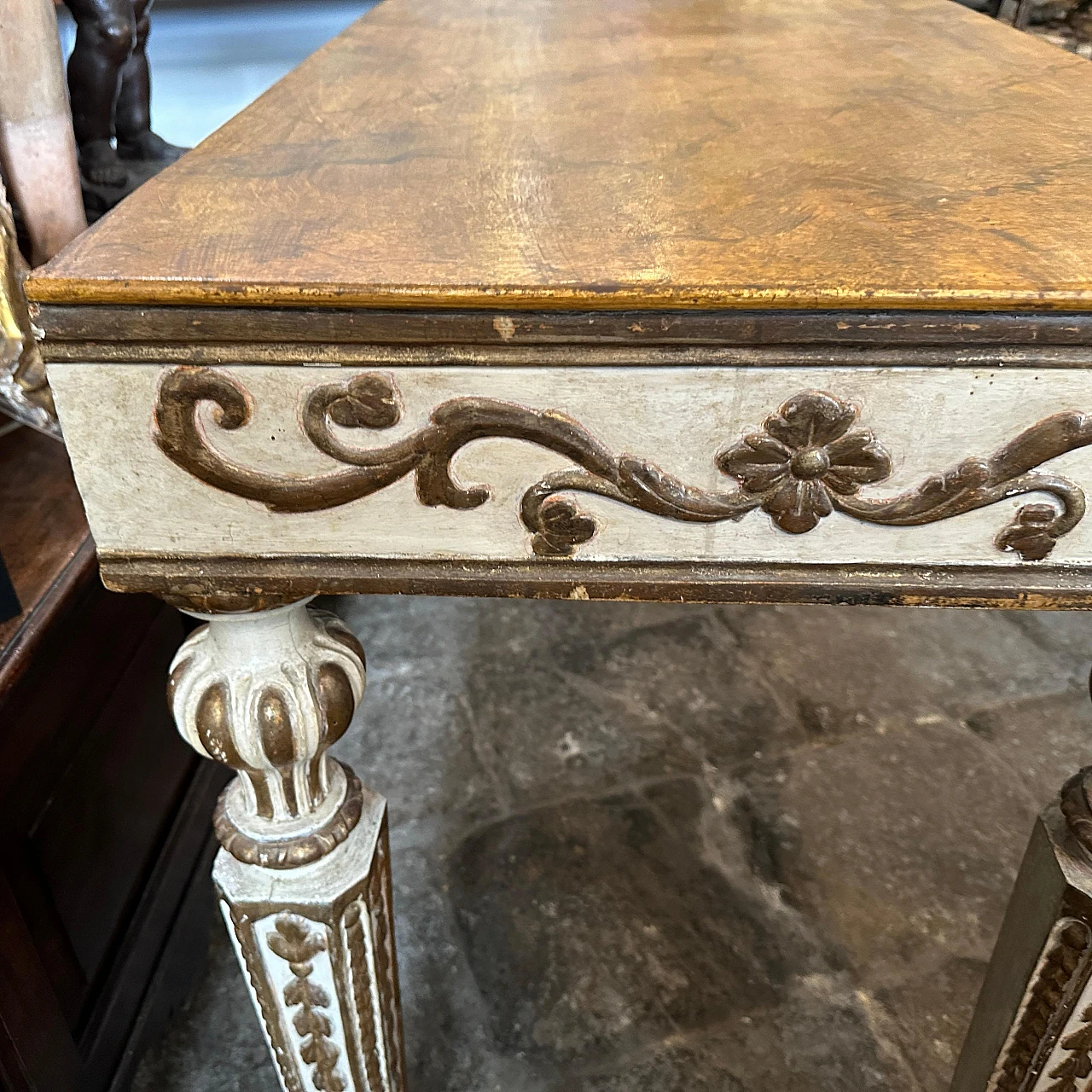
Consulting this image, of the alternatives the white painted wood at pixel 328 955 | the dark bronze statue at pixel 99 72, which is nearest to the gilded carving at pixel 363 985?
the white painted wood at pixel 328 955

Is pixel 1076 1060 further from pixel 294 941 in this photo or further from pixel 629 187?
pixel 629 187

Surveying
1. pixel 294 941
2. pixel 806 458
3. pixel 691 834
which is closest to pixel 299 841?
pixel 294 941

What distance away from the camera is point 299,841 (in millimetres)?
623

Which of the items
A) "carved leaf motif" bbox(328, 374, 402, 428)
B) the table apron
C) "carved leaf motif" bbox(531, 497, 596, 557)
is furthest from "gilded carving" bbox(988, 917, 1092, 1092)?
"carved leaf motif" bbox(328, 374, 402, 428)

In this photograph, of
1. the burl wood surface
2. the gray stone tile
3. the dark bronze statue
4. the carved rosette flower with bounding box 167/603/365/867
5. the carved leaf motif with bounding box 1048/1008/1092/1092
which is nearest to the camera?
the burl wood surface

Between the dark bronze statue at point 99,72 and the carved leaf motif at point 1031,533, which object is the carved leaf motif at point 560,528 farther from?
the dark bronze statue at point 99,72

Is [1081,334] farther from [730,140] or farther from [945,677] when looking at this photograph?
[945,677]

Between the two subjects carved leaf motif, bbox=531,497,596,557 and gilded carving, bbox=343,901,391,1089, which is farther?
gilded carving, bbox=343,901,391,1089

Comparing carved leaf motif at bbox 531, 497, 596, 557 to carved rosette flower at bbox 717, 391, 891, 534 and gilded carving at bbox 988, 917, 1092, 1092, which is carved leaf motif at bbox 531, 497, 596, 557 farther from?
gilded carving at bbox 988, 917, 1092, 1092

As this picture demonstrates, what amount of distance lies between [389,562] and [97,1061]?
2.27 ft

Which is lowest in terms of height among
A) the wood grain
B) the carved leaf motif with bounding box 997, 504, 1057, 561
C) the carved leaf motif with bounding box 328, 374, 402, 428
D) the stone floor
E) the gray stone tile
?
the stone floor

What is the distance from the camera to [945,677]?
5.13 feet

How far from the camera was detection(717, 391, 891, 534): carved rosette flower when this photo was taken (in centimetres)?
44

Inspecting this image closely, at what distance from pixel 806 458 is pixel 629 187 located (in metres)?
0.19
